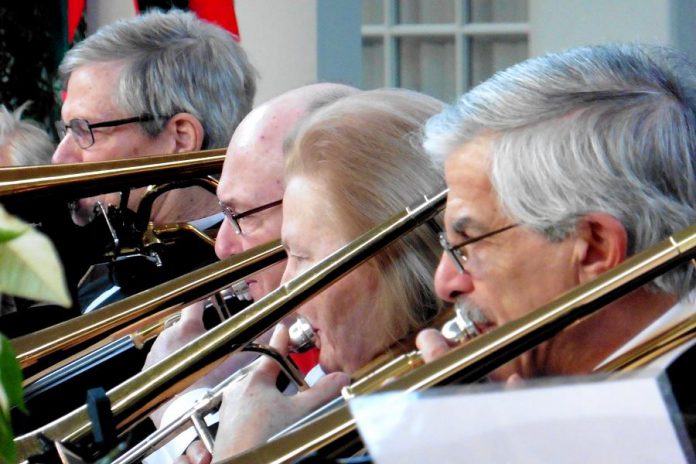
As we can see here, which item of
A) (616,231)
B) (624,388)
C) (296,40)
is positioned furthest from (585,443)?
(296,40)

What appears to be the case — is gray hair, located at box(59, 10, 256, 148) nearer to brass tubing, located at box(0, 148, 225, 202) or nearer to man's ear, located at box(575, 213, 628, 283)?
brass tubing, located at box(0, 148, 225, 202)

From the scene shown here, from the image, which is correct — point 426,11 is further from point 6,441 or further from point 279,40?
point 6,441

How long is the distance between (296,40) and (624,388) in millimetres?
2835

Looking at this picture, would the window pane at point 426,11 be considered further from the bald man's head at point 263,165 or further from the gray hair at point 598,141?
the gray hair at point 598,141

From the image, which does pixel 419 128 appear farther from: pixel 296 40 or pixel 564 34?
pixel 296 40

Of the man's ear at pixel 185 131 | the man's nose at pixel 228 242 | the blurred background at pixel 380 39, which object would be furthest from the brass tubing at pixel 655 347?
the blurred background at pixel 380 39

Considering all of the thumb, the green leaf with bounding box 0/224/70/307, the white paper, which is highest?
the green leaf with bounding box 0/224/70/307

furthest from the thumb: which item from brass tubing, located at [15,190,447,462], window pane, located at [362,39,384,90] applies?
window pane, located at [362,39,384,90]

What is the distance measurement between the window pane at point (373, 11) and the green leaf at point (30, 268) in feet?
9.97

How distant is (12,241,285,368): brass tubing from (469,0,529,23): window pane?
162cm

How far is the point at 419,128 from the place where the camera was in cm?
154

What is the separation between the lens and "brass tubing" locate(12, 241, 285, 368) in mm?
1658

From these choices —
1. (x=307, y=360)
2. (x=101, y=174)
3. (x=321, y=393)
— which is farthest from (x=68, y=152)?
(x=321, y=393)

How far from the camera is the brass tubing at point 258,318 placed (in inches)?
55.4
